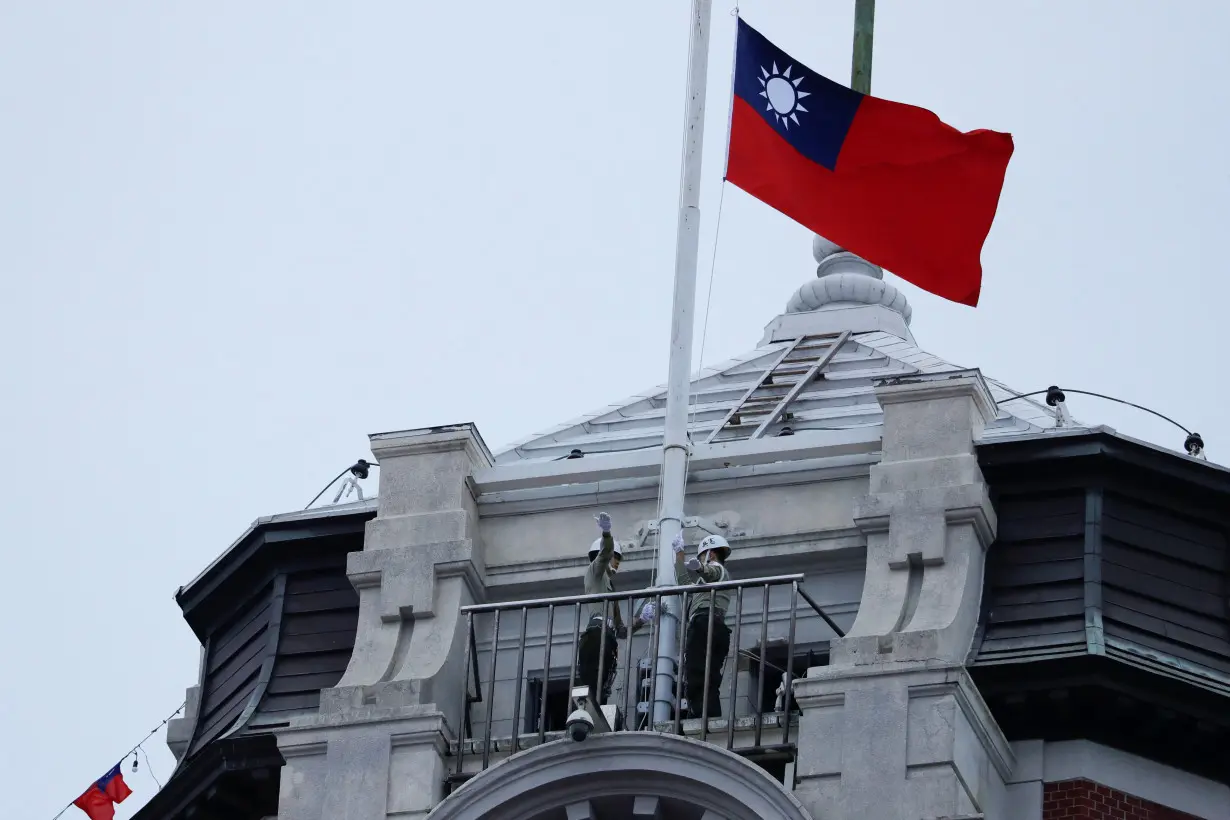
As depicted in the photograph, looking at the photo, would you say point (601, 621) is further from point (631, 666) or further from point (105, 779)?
point (105, 779)

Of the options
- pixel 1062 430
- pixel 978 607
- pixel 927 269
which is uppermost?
pixel 927 269

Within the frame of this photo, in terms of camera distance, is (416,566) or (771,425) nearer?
(416,566)

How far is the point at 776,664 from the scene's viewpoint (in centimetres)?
2808

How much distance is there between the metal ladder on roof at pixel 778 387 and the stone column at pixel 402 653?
2728mm

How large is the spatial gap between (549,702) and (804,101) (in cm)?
622

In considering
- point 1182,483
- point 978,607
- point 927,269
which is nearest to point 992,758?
point 978,607

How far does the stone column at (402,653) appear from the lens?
2683 cm

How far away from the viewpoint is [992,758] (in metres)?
26.3

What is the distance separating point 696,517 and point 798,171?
12.1 ft

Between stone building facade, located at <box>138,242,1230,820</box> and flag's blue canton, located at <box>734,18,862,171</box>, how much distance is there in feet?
8.42

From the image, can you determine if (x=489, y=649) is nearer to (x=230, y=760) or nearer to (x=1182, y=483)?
(x=230, y=760)

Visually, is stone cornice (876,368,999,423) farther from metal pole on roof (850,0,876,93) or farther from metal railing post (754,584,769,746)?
metal pole on roof (850,0,876,93)

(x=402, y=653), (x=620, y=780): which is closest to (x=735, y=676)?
(x=620, y=780)

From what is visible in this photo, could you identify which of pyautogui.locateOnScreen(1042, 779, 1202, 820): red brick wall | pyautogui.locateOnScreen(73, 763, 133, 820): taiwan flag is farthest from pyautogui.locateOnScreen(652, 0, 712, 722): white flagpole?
pyautogui.locateOnScreen(73, 763, 133, 820): taiwan flag
